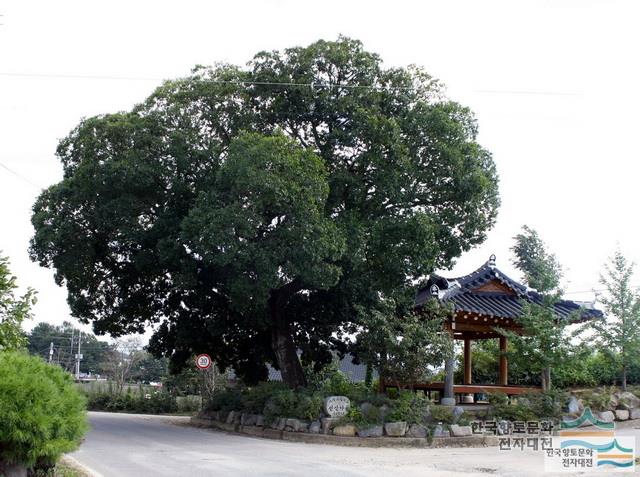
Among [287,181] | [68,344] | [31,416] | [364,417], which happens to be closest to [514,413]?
[364,417]

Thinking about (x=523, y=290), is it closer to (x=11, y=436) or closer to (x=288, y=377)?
(x=288, y=377)

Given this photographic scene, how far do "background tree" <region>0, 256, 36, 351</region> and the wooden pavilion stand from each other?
A: 1178 cm

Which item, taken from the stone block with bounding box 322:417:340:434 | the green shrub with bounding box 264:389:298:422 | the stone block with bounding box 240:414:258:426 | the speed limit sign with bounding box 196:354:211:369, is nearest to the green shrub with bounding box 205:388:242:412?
the stone block with bounding box 240:414:258:426

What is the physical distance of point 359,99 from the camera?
19.8 m

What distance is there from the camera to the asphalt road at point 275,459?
472 inches

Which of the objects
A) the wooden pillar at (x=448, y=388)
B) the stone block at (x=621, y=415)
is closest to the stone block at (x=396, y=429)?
the wooden pillar at (x=448, y=388)

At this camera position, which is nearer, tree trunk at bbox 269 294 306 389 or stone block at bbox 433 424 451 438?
stone block at bbox 433 424 451 438

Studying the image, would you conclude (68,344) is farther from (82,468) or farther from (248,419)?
(82,468)

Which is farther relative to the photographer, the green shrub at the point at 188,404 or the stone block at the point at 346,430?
the green shrub at the point at 188,404

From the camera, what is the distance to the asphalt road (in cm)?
1200

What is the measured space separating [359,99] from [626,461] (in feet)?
38.7

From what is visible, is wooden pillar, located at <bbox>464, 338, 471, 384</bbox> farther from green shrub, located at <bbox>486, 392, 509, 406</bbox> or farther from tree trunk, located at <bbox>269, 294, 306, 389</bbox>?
tree trunk, located at <bbox>269, 294, 306, 389</bbox>

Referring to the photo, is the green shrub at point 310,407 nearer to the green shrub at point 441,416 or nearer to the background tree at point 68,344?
the green shrub at point 441,416

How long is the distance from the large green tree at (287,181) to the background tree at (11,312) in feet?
23.0
